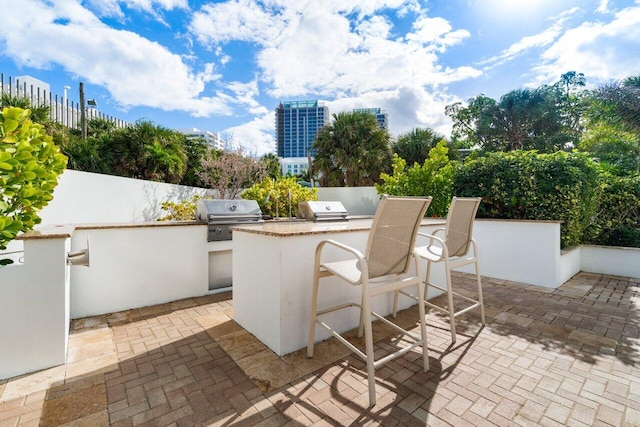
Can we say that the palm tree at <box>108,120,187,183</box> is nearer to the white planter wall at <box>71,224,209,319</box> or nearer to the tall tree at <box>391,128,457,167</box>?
the white planter wall at <box>71,224,209,319</box>

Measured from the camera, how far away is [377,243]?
1850mm

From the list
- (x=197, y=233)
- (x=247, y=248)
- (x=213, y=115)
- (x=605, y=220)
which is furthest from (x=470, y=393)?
(x=213, y=115)

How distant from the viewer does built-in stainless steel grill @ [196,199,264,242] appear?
383 cm

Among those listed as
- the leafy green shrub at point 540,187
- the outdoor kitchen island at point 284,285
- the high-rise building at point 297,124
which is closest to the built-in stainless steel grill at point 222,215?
the outdoor kitchen island at point 284,285

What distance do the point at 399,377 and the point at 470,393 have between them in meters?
0.45

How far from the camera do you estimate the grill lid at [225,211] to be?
386 cm

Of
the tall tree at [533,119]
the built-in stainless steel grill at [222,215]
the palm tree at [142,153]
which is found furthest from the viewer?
the tall tree at [533,119]

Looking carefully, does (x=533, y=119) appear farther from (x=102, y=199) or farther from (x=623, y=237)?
(x=102, y=199)

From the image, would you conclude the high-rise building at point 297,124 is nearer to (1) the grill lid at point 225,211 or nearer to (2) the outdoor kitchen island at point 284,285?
(1) the grill lid at point 225,211

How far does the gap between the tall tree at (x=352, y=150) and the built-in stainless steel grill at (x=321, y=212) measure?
32.4 feet

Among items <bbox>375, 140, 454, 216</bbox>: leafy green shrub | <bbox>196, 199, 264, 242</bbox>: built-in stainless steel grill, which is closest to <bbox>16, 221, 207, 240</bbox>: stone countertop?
<bbox>196, 199, 264, 242</bbox>: built-in stainless steel grill

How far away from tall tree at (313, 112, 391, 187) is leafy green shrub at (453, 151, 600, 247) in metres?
9.06

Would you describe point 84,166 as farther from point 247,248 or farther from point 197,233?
point 247,248

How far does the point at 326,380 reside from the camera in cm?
193
